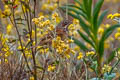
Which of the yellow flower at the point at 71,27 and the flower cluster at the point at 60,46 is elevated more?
the yellow flower at the point at 71,27

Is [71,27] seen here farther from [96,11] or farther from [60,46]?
[96,11]

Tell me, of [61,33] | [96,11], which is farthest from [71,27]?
[96,11]

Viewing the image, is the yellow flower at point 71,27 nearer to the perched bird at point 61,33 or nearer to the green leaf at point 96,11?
the perched bird at point 61,33

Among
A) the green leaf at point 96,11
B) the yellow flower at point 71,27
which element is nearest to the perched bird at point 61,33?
the yellow flower at point 71,27

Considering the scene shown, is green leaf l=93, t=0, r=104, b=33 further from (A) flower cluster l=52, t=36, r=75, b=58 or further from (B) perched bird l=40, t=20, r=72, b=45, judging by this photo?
(A) flower cluster l=52, t=36, r=75, b=58

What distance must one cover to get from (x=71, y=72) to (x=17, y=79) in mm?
397

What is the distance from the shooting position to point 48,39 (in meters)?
1.83

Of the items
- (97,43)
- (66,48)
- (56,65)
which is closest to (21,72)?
(56,65)

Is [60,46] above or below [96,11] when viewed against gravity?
below

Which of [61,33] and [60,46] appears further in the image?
[61,33]

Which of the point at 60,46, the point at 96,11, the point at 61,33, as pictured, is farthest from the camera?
the point at 96,11

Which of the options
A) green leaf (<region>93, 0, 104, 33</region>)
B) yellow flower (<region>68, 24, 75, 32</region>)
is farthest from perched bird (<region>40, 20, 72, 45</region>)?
green leaf (<region>93, 0, 104, 33</region>)

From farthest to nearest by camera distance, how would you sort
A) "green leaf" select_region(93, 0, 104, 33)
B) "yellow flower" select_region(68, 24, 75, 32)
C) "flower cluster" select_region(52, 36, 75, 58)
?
1. "green leaf" select_region(93, 0, 104, 33)
2. "yellow flower" select_region(68, 24, 75, 32)
3. "flower cluster" select_region(52, 36, 75, 58)

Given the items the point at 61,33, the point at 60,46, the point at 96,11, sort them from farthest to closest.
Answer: the point at 96,11
the point at 61,33
the point at 60,46
